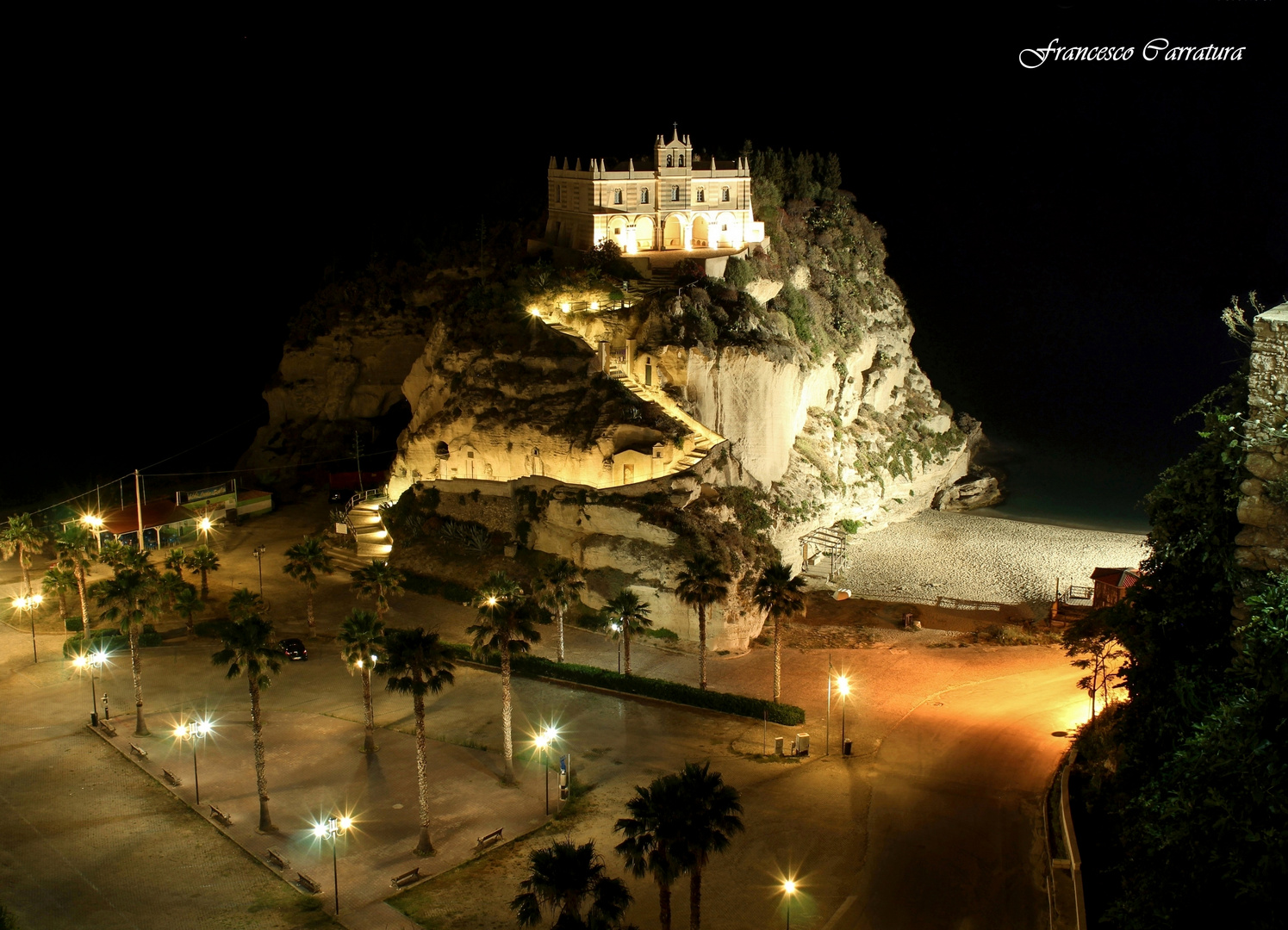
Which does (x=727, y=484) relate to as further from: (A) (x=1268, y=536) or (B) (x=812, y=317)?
(A) (x=1268, y=536)

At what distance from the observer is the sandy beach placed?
6275 cm

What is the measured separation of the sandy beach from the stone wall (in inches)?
1416

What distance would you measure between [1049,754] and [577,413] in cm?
2897

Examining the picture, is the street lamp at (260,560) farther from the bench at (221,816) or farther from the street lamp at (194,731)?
the bench at (221,816)

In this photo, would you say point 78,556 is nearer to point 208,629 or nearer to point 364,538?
point 208,629

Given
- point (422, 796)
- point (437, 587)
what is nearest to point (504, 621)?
point (422, 796)

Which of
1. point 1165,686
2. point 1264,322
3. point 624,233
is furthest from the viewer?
point 624,233

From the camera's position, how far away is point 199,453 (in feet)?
348

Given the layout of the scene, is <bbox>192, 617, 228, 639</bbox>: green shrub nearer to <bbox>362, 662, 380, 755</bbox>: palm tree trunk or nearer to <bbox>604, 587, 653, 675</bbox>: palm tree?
<bbox>362, 662, 380, 755</bbox>: palm tree trunk

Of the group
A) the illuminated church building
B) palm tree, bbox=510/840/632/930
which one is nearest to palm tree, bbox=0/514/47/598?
the illuminated church building

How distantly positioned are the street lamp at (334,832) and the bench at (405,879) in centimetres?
166

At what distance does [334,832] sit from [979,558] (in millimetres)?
44260

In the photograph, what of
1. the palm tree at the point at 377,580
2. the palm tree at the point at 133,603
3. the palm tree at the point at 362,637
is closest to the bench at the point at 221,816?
the palm tree at the point at 362,637


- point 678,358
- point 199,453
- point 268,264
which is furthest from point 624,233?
point 268,264
